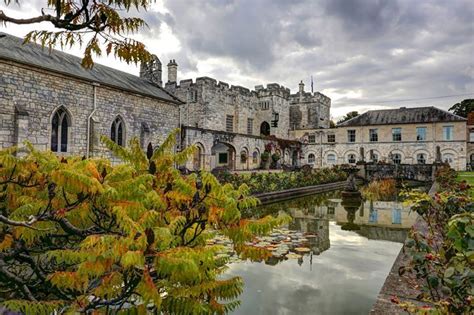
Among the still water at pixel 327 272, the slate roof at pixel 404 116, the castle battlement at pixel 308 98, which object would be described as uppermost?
the castle battlement at pixel 308 98

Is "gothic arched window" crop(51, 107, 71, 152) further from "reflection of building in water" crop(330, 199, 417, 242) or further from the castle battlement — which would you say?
the castle battlement

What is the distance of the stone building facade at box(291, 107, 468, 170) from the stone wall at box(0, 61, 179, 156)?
903 inches

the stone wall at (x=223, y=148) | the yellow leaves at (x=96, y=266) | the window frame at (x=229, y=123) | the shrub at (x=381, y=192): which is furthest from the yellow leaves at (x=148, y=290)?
the window frame at (x=229, y=123)

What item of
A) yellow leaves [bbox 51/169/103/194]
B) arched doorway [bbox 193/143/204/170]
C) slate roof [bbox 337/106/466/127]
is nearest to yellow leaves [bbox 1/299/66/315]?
yellow leaves [bbox 51/169/103/194]

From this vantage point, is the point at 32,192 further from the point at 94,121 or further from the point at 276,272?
the point at 94,121

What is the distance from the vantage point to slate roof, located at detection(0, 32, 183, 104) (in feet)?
47.8

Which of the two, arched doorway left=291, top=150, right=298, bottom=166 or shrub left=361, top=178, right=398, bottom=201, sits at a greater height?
arched doorway left=291, top=150, right=298, bottom=166

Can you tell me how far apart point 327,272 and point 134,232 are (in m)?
4.78

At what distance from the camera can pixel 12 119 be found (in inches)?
555

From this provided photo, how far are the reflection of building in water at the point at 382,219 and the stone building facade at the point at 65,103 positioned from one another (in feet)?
39.1

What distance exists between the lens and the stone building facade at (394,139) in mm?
33500

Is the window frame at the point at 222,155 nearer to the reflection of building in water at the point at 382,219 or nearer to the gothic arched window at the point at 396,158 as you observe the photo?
the reflection of building in water at the point at 382,219

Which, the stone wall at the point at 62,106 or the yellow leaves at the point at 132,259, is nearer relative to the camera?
the yellow leaves at the point at 132,259

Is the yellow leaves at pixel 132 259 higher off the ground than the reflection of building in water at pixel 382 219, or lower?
higher
